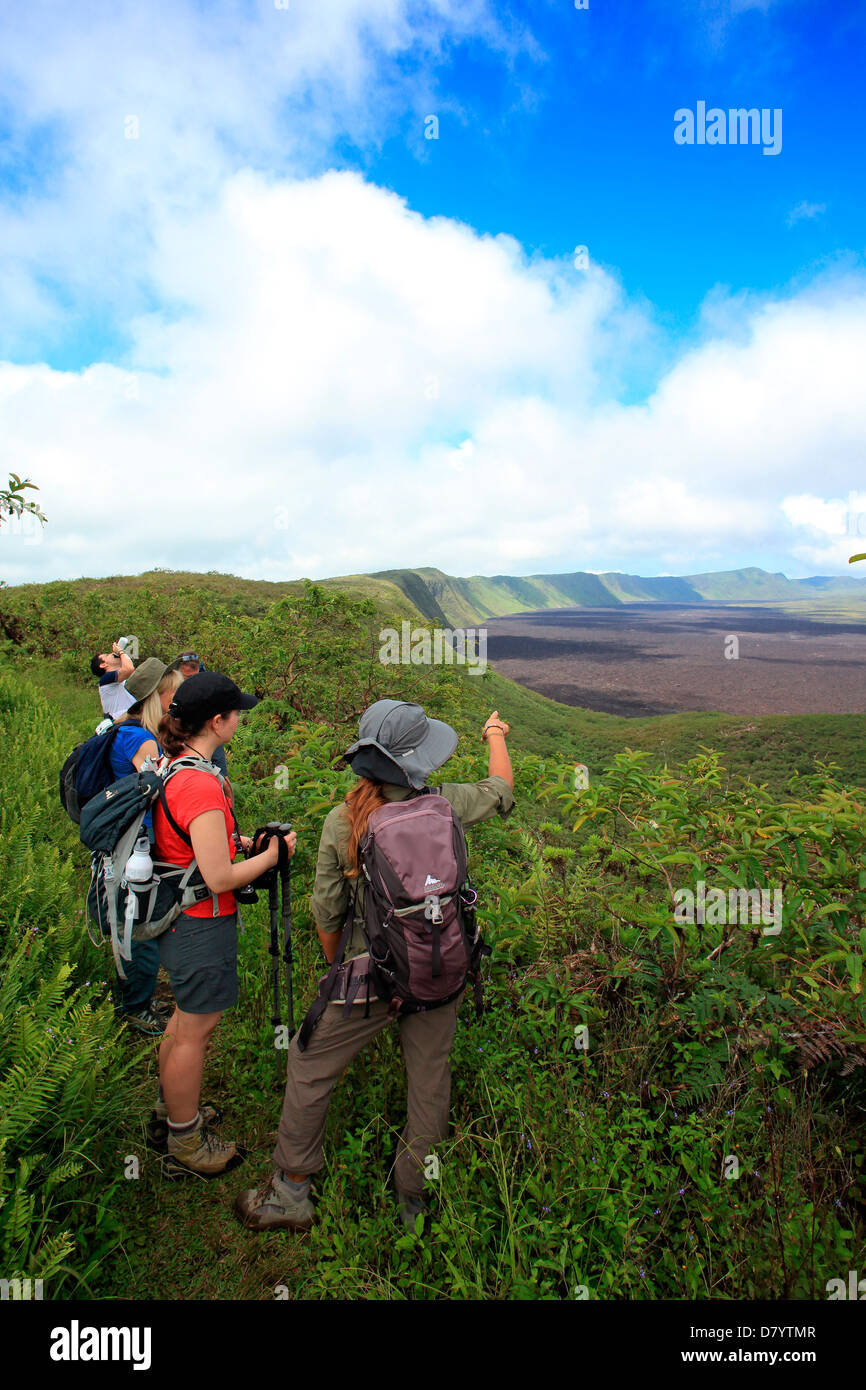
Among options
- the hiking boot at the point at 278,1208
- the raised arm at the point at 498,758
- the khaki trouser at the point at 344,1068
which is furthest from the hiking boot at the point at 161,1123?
the raised arm at the point at 498,758

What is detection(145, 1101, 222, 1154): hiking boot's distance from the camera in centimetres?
316

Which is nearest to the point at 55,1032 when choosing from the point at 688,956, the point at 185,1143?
the point at 185,1143

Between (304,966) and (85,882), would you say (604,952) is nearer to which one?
(304,966)

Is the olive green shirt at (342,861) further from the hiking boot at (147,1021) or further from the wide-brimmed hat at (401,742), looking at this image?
the hiking boot at (147,1021)

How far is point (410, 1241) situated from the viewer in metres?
2.58

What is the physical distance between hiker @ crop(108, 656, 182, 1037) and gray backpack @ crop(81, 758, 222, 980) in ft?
3.17

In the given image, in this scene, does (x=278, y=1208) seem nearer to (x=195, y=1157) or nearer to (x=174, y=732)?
(x=195, y=1157)

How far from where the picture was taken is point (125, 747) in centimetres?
390

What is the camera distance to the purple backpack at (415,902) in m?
2.44

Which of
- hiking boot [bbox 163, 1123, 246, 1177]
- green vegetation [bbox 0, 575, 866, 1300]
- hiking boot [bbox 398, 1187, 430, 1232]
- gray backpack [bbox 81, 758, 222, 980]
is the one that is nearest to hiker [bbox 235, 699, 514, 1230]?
hiking boot [bbox 398, 1187, 430, 1232]

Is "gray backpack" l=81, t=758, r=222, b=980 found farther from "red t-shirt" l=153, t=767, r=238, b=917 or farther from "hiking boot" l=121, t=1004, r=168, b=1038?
"hiking boot" l=121, t=1004, r=168, b=1038

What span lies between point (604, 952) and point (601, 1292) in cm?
174

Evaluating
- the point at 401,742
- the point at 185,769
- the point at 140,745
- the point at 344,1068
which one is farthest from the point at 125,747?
the point at 344,1068

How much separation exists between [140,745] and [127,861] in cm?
116
